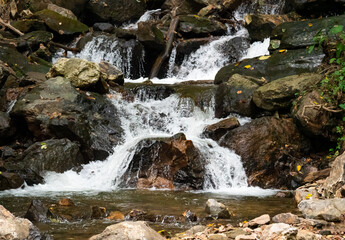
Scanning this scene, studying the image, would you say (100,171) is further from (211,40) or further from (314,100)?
(211,40)

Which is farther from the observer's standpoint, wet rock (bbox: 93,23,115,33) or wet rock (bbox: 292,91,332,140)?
wet rock (bbox: 93,23,115,33)

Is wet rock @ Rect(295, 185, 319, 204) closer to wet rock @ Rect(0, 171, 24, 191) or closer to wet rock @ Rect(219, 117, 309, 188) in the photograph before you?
wet rock @ Rect(219, 117, 309, 188)

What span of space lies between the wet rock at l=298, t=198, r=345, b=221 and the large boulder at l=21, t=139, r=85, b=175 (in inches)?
221

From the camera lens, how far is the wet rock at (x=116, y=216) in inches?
218

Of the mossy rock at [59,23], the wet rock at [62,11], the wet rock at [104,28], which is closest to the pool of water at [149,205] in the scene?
the mossy rock at [59,23]

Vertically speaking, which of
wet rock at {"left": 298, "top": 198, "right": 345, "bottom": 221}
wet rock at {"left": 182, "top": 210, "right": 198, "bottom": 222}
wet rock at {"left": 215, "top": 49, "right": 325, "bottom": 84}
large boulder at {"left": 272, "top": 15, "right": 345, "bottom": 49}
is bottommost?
wet rock at {"left": 182, "top": 210, "right": 198, "bottom": 222}

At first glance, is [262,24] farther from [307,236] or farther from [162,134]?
[307,236]

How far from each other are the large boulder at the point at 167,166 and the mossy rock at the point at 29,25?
931cm

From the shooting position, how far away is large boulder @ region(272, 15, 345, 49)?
11656mm

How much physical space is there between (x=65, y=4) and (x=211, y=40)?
7.43 m

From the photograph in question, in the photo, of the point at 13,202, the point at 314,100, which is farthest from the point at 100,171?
the point at 314,100

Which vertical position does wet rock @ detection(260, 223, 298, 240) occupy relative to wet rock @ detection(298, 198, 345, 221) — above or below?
below

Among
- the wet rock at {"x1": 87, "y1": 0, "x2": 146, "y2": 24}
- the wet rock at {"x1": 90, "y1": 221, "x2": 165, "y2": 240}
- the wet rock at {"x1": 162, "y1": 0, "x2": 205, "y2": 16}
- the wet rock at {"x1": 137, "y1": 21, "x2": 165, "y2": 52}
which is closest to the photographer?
the wet rock at {"x1": 90, "y1": 221, "x2": 165, "y2": 240}

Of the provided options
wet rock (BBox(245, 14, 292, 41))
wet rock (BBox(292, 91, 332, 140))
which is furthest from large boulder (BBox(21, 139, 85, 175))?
wet rock (BBox(245, 14, 292, 41))
